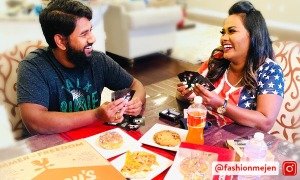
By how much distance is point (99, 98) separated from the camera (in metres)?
1.68

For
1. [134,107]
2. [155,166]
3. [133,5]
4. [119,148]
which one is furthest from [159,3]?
[155,166]

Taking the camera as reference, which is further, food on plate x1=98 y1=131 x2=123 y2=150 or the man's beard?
the man's beard

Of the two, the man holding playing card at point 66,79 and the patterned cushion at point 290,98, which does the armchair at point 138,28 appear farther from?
the man holding playing card at point 66,79

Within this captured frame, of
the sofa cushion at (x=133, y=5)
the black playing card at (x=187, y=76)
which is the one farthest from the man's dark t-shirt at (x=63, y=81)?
the sofa cushion at (x=133, y=5)

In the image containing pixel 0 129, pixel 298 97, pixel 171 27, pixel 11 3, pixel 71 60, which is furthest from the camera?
pixel 171 27

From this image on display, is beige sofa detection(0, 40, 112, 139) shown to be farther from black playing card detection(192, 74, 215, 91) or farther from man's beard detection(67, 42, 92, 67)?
black playing card detection(192, 74, 215, 91)

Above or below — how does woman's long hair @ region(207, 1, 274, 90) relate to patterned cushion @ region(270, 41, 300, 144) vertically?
above


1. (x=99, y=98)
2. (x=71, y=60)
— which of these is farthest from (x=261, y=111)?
(x=71, y=60)

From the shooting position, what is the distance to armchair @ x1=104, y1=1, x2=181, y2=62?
405cm

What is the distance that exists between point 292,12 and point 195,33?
5.32 feet

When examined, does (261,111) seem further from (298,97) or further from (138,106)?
(138,106)

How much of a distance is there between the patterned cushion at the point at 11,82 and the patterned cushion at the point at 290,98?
4.31 ft

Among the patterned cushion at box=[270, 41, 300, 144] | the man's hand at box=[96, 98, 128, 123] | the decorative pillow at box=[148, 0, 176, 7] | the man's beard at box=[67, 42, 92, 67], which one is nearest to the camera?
the man's hand at box=[96, 98, 128, 123]

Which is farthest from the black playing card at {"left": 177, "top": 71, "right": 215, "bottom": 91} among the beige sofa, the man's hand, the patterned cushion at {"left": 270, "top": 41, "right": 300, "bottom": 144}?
the beige sofa
